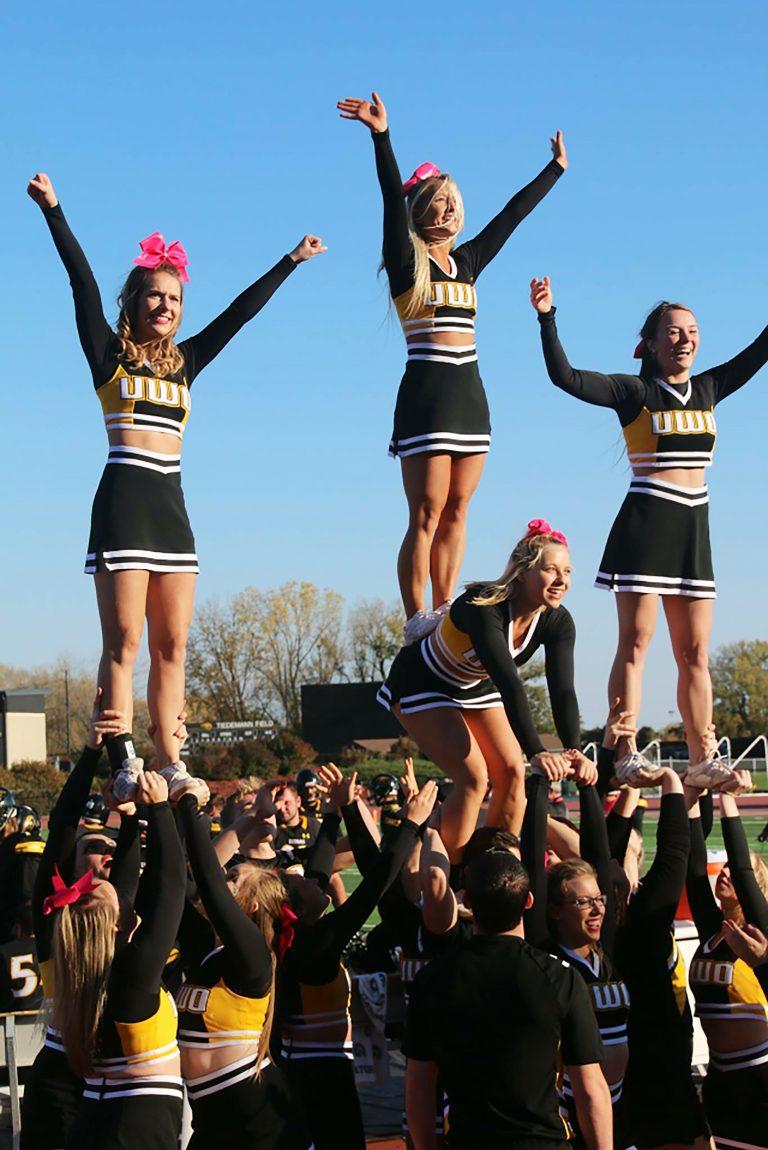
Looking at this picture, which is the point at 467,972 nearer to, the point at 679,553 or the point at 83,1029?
the point at 83,1029

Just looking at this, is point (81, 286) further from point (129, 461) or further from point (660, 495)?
point (660, 495)

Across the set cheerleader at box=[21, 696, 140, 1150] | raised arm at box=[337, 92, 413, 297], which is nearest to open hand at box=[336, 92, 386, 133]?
raised arm at box=[337, 92, 413, 297]

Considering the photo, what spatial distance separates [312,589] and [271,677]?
4647mm

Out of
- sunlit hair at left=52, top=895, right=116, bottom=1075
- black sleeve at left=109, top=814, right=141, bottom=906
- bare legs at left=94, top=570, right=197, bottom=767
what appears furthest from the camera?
bare legs at left=94, top=570, right=197, bottom=767

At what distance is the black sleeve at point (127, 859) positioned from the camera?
5077mm

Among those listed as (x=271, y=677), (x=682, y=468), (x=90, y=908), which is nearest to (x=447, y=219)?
(x=682, y=468)

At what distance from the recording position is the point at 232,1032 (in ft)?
14.1

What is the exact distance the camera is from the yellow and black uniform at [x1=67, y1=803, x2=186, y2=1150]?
158 inches

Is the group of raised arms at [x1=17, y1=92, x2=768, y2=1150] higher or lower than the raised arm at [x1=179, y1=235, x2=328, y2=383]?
lower

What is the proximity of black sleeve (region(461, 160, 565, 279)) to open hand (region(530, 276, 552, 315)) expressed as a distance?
2.46 ft

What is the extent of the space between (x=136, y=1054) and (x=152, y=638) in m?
2.59

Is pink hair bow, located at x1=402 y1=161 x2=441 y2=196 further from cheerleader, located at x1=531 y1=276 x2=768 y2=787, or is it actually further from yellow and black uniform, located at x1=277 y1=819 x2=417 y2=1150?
yellow and black uniform, located at x1=277 y1=819 x2=417 y2=1150

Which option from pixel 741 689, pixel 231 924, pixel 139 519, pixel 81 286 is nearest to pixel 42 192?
A: pixel 81 286

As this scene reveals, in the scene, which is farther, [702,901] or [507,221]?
[507,221]
